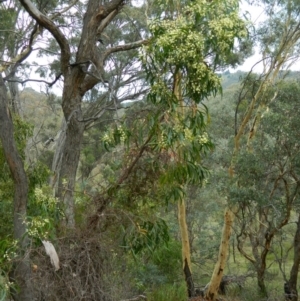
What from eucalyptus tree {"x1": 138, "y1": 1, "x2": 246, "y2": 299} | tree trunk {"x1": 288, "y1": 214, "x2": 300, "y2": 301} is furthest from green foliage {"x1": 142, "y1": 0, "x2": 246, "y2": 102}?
tree trunk {"x1": 288, "y1": 214, "x2": 300, "y2": 301}

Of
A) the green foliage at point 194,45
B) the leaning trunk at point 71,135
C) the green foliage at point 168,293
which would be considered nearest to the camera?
the green foliage at point 194,45

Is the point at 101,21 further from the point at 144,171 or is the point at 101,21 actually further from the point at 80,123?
the point at 144,171

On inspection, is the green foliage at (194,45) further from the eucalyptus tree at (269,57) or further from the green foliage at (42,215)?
the eucalyptus tree at (269,57)

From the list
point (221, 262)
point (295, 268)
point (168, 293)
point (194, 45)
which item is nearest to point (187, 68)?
point (194, 45)

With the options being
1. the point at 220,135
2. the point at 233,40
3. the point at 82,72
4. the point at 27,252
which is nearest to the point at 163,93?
the point at 233,40

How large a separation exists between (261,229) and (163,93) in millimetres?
10822

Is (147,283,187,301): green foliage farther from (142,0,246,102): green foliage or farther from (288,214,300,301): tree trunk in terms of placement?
(142,0,246,102): green foliage

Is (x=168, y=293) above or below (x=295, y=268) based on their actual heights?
below

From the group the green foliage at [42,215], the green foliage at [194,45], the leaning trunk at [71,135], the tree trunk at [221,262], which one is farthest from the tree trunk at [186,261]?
the green foliage at [194,45]

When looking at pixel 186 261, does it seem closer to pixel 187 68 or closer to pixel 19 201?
pixel 19 201

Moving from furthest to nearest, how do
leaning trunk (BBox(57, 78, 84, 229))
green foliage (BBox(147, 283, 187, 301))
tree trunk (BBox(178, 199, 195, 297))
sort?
tree trunk (BBox(178, 199, 195, 297)), green foliage (BBox(147, 283, 187, 301)), leaning trunk (BBox(57, 78, 84, 229))

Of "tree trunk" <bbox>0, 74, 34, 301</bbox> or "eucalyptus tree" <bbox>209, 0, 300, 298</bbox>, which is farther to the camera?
"eucalyptus tree" <bbox>209, 0, 300, 298</bbox>

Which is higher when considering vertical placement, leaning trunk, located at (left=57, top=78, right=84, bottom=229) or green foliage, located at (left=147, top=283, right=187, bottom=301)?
leaning trunk, located at (left=57, top=78, right=84, bottom=229)

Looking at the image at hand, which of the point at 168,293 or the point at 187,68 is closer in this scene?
the point at 187,68
